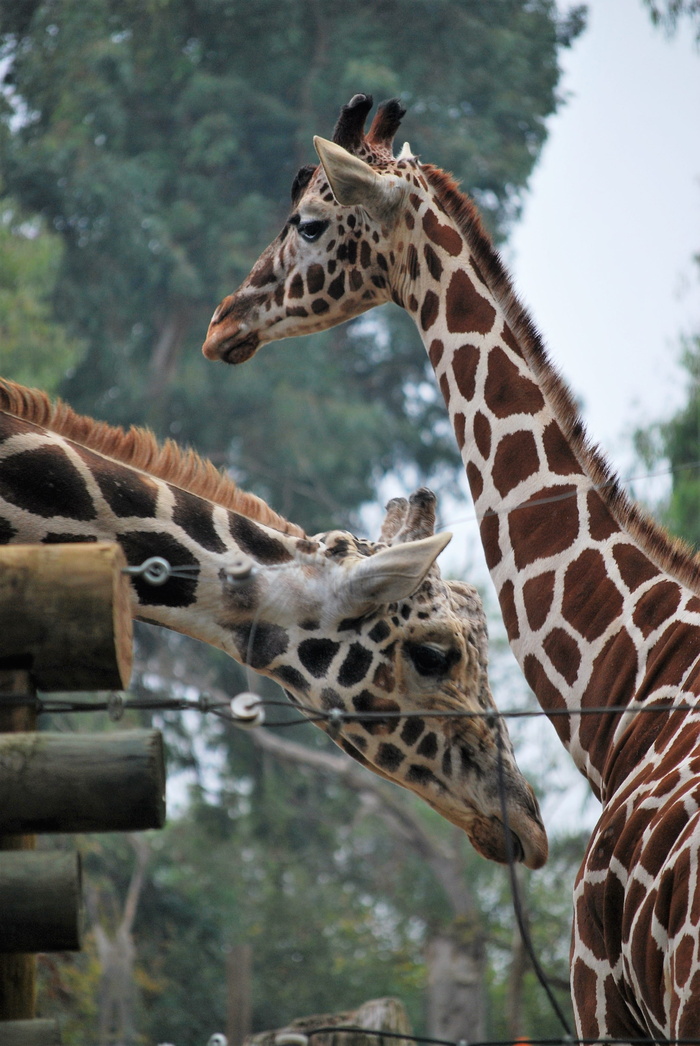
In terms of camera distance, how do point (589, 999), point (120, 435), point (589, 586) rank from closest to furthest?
1. point (589, 999)
2. point (589, 586)
3. point (120, 435)

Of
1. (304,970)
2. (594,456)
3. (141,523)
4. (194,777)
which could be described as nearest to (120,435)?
(141,523)

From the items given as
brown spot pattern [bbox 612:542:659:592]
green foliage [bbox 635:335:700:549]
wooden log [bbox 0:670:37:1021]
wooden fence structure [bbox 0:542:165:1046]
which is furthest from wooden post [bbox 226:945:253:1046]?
wooden fence structure [bbox 0:542:165:1046]

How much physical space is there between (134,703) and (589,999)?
150 cm

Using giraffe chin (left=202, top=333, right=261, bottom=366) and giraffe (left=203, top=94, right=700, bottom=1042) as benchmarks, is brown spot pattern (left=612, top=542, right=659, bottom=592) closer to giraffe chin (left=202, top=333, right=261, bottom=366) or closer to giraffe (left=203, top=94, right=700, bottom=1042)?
giraffe (left=203, top=94, right=700, bottom=1042)

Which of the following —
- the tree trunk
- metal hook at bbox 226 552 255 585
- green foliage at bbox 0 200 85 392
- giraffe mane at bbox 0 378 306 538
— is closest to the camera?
metal hook at bbox 226 552 255 585

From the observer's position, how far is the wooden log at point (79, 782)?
2.66 metres

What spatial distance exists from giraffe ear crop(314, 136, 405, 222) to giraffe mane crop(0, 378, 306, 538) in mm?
1226

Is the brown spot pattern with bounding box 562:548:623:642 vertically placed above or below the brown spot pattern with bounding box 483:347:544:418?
below

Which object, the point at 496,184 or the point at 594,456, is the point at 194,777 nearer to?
the point at 496,184

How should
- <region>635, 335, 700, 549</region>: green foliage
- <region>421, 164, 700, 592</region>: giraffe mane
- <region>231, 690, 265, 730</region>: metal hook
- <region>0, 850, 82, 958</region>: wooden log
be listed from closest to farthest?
<region>0, 850, 82, 958</region>: wooden log
<region>231, 690, 265, 730</region>: metal hook
<region>421, 164, 700, 592</region>: giraffe mane
<region>635, 335, 700, 549</region>: green foliage

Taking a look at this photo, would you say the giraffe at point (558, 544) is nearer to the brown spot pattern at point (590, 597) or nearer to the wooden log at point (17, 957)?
the brown spot pattern at point (590, 597)

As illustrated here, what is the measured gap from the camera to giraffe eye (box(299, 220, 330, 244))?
5.15m

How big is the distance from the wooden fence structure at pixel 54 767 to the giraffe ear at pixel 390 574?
139cm

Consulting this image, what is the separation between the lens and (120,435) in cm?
446
